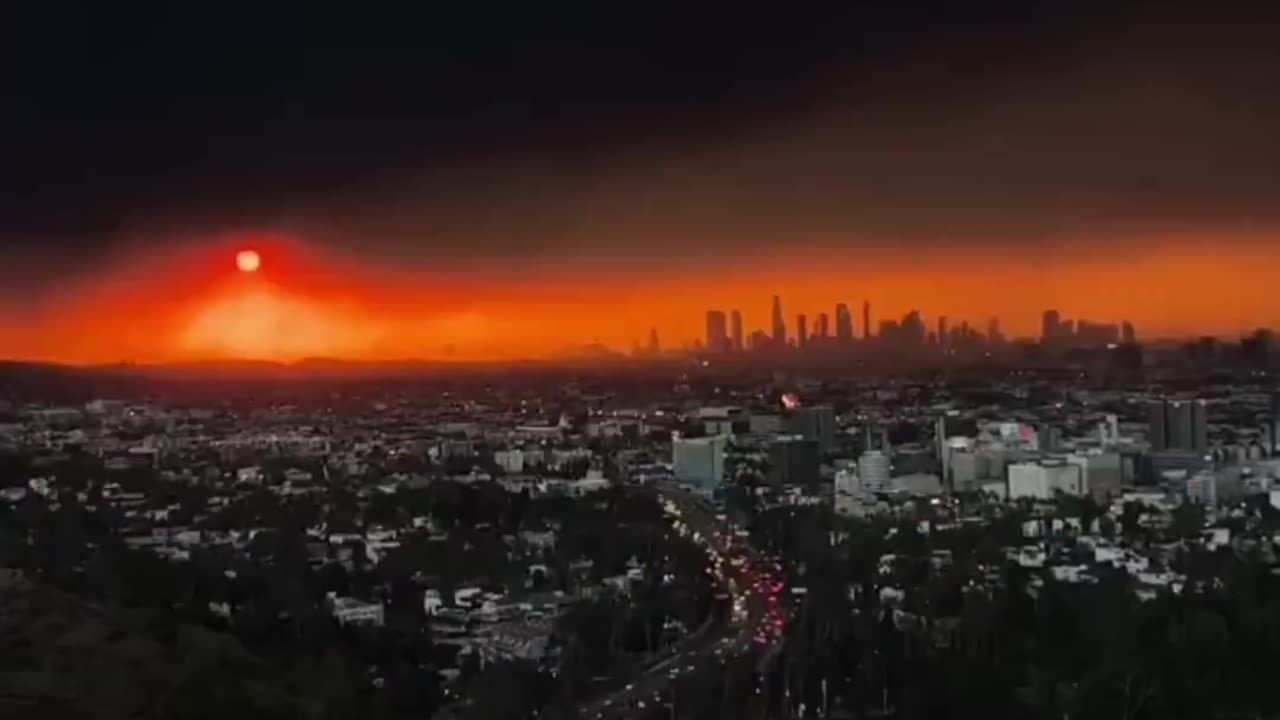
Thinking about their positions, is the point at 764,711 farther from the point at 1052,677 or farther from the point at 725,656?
the point at 1052,677

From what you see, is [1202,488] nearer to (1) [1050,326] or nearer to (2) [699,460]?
(1) [1050,326]

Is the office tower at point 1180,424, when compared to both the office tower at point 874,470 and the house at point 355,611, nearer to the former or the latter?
the office tower at point 874,470

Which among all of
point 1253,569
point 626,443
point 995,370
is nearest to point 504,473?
point 626,443

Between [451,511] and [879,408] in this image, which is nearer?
[451,511]

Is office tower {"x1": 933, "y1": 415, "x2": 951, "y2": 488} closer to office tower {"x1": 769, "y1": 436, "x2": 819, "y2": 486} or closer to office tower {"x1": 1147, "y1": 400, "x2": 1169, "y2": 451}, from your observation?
office tower {"x1": 769, "y1": 436, "x2": 819, "y2": 486}

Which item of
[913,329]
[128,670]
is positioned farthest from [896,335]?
[128,670]

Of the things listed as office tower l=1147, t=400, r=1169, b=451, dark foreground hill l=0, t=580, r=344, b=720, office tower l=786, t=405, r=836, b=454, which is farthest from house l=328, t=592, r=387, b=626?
office tower l=1147, t=400, r=1169, b=451
